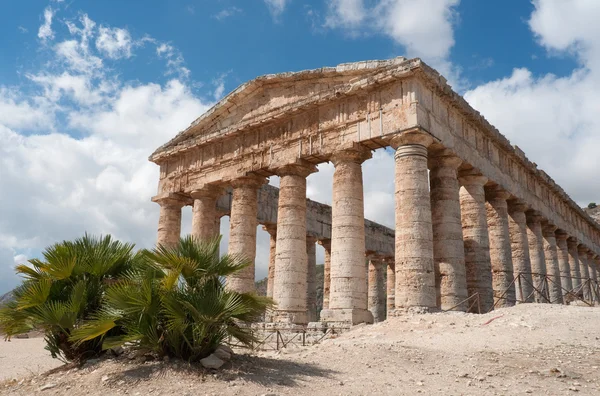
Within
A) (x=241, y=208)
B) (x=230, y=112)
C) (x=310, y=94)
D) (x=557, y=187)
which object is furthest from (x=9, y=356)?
(x=557, y=187)

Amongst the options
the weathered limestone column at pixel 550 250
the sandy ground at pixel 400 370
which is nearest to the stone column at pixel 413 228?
the sandy ground at pixel 400 370

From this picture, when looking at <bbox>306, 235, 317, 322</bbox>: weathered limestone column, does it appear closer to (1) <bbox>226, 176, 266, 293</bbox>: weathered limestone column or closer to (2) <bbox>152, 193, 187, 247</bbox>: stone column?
(2) <bbox>152, 193, 187, 247</bbox>: stone column

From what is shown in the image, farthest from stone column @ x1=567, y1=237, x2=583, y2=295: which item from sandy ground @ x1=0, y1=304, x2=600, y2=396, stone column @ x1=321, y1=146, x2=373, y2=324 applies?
sandy ground @ x1=0, y1=304, x2=600, y2=396

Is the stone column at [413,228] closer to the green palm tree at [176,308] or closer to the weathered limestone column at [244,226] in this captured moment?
the weathered limestone column at [244,226]

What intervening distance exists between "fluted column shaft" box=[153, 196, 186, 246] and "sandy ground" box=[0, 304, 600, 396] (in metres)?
13.2

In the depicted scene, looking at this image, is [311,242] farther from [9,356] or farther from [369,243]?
[9,356]

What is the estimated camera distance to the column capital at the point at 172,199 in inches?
918

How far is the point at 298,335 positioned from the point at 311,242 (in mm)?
12336

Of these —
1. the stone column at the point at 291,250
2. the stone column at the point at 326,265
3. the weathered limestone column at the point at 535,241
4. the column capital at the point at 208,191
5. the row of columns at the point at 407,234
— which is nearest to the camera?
the row of columns at the point at 407,234

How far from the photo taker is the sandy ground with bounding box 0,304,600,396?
7.58m

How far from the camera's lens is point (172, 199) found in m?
23.4

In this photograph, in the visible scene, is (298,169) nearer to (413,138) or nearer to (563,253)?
(413,138)

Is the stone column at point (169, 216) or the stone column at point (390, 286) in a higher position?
the stone column at point (169, 216)

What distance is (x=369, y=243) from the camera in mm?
30266
